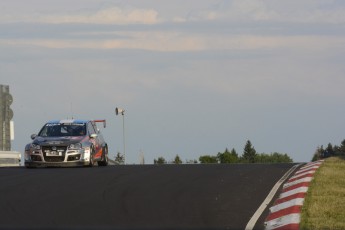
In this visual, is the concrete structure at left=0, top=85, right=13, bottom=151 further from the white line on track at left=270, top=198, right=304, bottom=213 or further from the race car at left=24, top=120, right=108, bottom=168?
the white line on track at left=270, top=198, right=304, bottom=213

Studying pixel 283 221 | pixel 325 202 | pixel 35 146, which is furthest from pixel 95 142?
pixel 283 221

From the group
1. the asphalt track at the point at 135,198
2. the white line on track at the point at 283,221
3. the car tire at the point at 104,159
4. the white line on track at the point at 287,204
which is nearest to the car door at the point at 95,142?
the car tire at the point at 104,159

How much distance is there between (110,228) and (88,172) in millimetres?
9904

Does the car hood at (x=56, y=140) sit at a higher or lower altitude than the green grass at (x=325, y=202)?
higher

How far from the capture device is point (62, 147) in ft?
90.9

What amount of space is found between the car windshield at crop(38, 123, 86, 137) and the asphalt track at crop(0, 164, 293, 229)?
227 inches

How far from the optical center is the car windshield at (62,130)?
2877 centimetres

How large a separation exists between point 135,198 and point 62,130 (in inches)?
505

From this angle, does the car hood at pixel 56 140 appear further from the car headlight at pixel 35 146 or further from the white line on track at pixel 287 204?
the white line on track at pixel 287 204

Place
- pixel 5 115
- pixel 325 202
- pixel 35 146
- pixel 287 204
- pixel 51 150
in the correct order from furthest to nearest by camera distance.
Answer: pixel 5 115
pixel 35 146
pixel 51 150
pixel 287 204
pixel 325 202

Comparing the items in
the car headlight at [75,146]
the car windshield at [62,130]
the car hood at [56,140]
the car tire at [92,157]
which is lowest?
the car tire at [92,157]

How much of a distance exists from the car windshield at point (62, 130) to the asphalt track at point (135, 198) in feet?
18.9

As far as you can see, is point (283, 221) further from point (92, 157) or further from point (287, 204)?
point (92, 157)

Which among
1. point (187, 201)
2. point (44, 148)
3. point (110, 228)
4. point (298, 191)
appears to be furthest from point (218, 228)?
point (44, 148)
